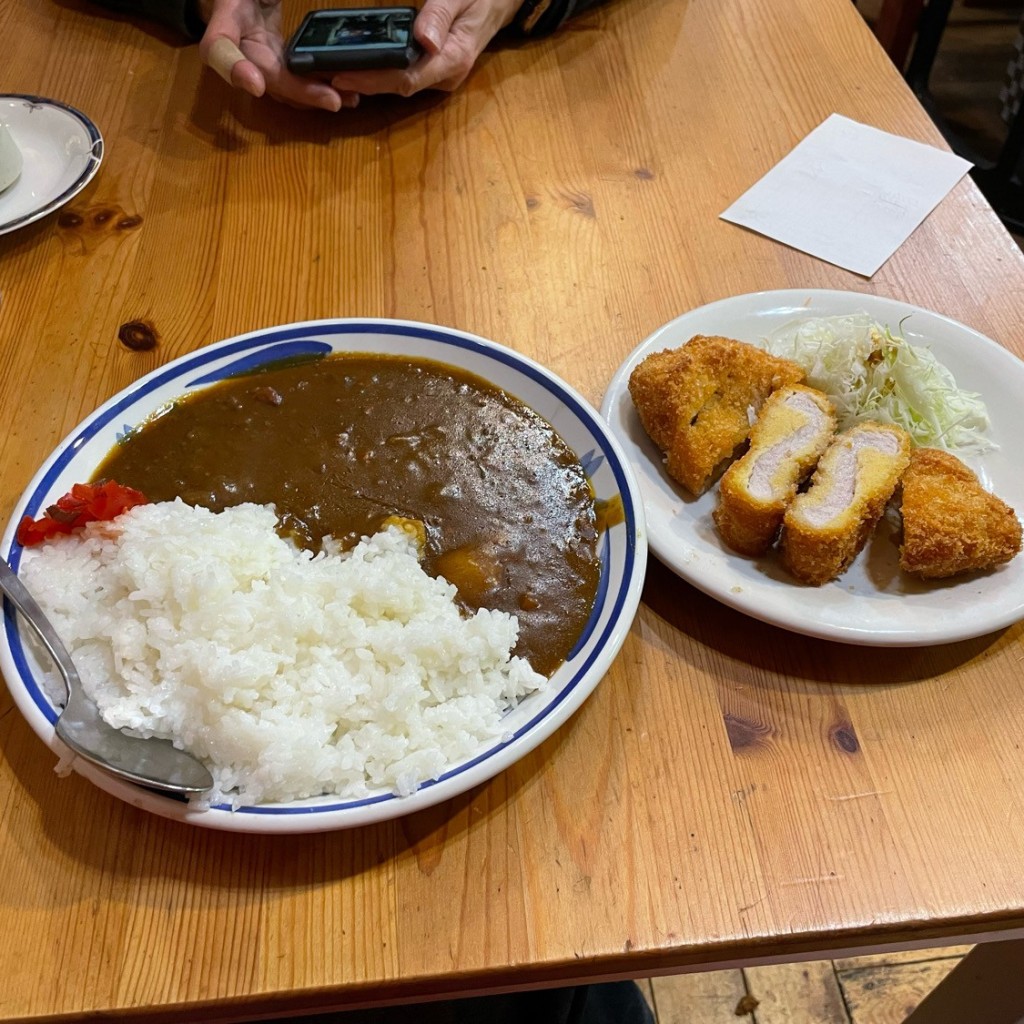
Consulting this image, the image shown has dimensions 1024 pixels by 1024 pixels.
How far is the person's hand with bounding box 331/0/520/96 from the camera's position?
222cm

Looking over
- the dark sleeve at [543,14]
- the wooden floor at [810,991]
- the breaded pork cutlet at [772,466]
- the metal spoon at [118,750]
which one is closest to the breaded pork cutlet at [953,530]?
the breaded pork cutlet at [772,466]

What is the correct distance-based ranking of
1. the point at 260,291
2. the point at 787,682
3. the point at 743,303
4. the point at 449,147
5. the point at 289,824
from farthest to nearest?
1. the point at 449,147
2. the point at 260,291
3. the point at 743,303
4. the point at 787,682
5. the point at 289,824

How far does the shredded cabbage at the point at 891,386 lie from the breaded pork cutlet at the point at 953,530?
18 centimetres

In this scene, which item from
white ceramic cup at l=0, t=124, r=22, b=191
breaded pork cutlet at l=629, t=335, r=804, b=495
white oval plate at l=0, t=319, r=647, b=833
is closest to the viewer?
white oval plate at l=0, t=319, r=647, b=833

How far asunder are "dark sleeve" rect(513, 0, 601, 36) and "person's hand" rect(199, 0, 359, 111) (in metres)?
0.59

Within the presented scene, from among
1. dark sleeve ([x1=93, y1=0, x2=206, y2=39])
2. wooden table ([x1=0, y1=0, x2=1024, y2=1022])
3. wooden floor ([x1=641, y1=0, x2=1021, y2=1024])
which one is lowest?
wooden floor ([x1=641, y1=0, x2=1021, y2=1024])

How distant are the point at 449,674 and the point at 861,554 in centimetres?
70

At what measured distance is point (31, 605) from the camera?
46.0 inches

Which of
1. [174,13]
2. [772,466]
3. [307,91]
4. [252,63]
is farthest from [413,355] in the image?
[174,13]

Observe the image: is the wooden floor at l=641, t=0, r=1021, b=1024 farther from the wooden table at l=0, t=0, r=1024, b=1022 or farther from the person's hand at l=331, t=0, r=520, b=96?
the person's hand at l=331, t=0, r=520, b=96

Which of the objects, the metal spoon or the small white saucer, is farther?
the small white saucer

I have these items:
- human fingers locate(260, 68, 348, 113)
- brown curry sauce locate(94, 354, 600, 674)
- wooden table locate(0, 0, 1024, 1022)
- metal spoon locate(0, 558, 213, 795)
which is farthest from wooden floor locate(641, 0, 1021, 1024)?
human fingers locate(260, 68, 348, 113)

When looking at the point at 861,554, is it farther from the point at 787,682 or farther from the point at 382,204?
the point at 382,204

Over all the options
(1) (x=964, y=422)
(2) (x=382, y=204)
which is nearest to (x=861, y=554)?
(1) (x=964, y=422)
